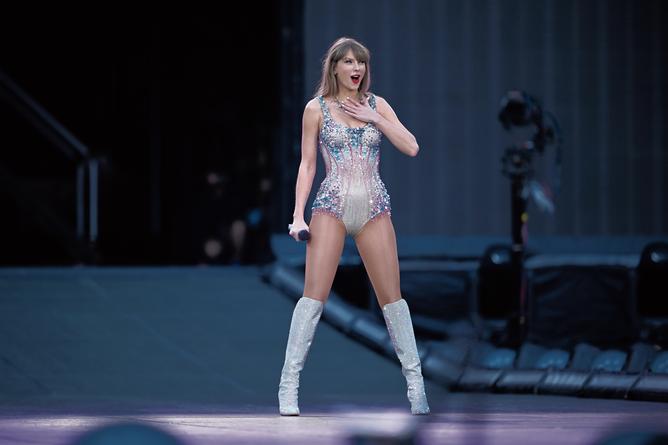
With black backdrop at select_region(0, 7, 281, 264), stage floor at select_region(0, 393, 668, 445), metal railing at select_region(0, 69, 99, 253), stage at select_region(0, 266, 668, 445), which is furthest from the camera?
black backdrop at select_region(0, 7, 281, 264)

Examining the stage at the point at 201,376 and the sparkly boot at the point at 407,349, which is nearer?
the stage at the point at 201,376

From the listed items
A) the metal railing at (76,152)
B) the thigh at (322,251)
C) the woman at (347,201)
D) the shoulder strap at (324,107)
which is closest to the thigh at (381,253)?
the woman at (347,201)

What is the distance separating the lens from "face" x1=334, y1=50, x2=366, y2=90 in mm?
6309

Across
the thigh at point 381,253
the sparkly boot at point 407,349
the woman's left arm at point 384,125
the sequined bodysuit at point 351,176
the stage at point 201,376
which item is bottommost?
the stage at point 201,376

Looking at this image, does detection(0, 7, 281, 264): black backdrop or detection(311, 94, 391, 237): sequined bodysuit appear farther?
detection(0, 7, 281, 264): black backdrop

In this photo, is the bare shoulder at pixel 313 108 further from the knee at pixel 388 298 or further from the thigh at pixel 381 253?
the knee at pixel 388 298

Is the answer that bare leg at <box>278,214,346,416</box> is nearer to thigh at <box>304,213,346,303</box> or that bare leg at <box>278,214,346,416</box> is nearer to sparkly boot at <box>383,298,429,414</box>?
thigh at <box>304,213,346,303</box>

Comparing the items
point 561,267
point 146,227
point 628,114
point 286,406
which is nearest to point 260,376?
point 286,406

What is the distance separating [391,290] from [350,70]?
3.30 ft

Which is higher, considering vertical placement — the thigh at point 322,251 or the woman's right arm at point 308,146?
the woman's right arm at point 308,146

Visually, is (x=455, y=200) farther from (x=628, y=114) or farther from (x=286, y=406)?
(x=286, y=406)

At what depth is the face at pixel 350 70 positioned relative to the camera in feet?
20.7

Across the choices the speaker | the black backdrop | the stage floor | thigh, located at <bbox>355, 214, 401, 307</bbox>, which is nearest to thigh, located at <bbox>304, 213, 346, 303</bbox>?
thigh, located at <bbox>355, 214, 401, 307</bbox>

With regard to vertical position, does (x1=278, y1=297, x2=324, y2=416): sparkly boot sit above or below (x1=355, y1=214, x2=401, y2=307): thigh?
below
